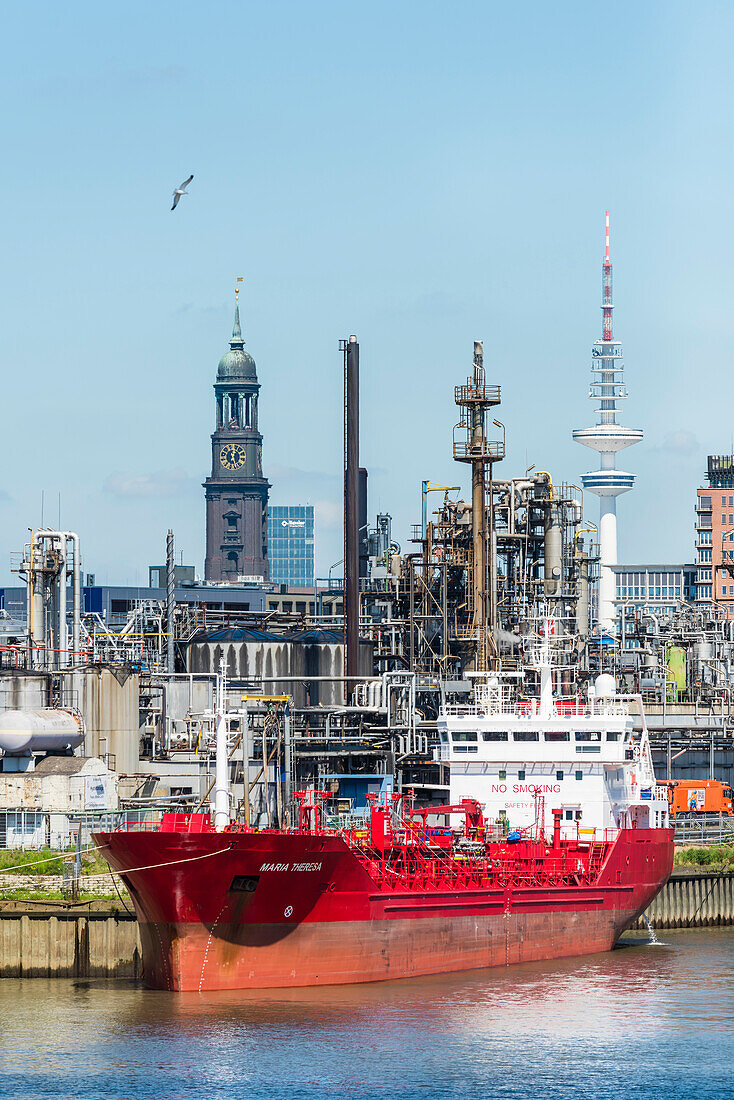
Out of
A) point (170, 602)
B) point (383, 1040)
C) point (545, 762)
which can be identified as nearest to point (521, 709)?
point (545, 762)

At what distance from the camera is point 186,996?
50.6 meters

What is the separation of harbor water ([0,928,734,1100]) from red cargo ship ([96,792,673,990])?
96 cm

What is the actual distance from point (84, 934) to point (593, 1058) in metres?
17.6

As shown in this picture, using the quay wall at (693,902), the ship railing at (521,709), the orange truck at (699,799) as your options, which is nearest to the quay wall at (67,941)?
the ship railing at (521,709)

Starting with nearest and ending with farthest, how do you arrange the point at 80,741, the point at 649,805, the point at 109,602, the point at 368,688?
the point at 649,805 → the point at 80,741 → the point at 368,688 → the point at 109,602

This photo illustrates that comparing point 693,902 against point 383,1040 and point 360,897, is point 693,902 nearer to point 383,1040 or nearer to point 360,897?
point 360,897

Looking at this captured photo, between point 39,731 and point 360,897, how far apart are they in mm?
20411

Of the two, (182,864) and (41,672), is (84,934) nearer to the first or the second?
(182,864)

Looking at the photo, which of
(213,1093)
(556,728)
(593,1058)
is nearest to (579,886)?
(556,728)

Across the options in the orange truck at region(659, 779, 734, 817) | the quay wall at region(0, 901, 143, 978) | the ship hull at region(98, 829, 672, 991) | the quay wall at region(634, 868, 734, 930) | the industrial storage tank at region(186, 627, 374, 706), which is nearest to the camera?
the ship hull at region(98, 829, 672, 991)

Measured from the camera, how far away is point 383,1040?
151 ft

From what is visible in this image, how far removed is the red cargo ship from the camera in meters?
50.4

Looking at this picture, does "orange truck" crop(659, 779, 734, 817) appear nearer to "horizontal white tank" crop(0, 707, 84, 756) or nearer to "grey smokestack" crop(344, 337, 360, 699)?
"grey smokestack" crop(344, 337, 360, 699)

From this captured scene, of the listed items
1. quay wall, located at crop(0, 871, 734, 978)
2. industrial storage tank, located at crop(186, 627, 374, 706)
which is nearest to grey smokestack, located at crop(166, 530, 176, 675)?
industrial storage tank, located at crop(186, 627, 374, 706)
